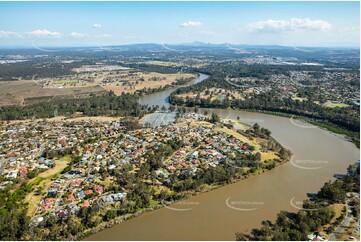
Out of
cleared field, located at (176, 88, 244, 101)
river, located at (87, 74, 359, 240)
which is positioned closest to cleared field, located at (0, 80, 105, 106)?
cleared field, located at (176, 88, 244, 101)

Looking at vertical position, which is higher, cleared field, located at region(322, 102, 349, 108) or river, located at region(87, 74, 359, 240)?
cleared field, located at region(322, 102, 349, 108)

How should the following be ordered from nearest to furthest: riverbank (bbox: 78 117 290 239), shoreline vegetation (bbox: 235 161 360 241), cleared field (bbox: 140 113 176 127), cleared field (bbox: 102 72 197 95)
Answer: shoreline vegetation (bbox: 235 161 360 241) < riverbank (bbox: 78 117 290 239) < cleared field (bbox: 140 113 176 127) < cleared field (bbox: 102 72 197 95)

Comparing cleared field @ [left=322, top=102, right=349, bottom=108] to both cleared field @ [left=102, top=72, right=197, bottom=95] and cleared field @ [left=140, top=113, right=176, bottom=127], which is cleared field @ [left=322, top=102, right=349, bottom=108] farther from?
cleared field @ [left=102, top=72, right=197, bottom=95]

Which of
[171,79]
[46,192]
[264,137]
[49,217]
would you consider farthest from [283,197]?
[171,79]

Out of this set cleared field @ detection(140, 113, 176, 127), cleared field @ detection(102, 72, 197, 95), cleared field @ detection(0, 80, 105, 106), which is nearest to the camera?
cleared field @ detection(140, 113, 176, 127)

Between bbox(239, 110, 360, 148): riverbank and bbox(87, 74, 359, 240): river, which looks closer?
bbox(87, 74, 359, 240): river

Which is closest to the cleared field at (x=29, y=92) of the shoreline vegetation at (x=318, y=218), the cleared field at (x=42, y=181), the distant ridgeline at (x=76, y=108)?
the distant ridgeline at (x=76, y=108)

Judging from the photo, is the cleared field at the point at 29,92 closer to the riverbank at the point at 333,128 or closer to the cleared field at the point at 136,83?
the cleared field at the point at 136,83
